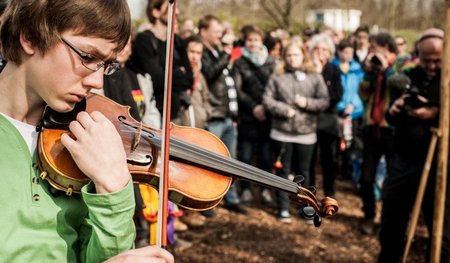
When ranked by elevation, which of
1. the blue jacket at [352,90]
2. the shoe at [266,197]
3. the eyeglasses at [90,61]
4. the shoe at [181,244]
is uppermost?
the eyeglasses at [90,61]

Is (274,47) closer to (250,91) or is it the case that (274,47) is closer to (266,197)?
(250,91)

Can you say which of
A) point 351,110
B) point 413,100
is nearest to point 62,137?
point 413,100

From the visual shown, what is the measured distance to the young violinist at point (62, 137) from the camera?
1.33 metres

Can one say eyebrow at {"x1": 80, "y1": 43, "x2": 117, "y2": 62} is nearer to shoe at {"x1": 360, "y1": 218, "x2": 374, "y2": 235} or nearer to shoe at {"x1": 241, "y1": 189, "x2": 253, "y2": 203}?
shoe at {"x1": 360, "y1": 218, "x2": 374, "y2": 235}

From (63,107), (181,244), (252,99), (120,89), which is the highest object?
(63,107)

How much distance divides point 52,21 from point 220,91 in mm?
4945

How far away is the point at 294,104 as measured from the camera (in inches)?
237

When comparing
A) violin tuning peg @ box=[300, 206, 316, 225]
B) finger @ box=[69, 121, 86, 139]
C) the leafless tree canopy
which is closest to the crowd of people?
finger @ box=[69, 121, 86, 139]

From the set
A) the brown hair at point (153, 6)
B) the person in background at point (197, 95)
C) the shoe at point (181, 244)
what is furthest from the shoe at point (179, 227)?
the brown hair at point (153, 6)

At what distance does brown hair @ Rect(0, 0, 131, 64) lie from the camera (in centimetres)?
133

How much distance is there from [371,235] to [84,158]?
501 cm

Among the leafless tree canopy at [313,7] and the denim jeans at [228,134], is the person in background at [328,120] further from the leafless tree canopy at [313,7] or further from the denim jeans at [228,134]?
the leafless tree canopy at [313,7]

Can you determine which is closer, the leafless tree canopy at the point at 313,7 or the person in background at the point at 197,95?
the person in background at the point at 197,95

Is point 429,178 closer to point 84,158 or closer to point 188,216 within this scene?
point 188,216
